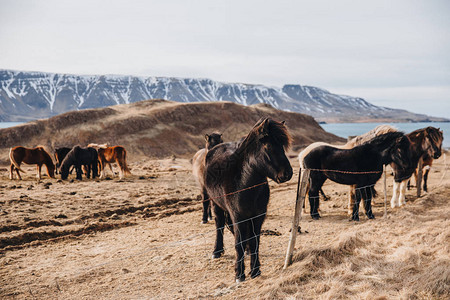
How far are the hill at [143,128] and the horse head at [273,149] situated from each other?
2767 cm

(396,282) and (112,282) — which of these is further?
(112,282)

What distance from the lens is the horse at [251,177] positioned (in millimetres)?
4238

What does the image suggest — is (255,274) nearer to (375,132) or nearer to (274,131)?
(274,131)

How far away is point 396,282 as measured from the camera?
13.4 feet

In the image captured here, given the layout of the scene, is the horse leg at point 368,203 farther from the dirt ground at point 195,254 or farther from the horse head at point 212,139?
the horse head at point 212,139

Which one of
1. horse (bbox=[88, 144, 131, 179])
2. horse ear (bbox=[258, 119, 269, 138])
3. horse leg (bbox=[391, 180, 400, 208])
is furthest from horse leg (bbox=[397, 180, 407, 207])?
horse (bbox=[88, 144, 131, 179])

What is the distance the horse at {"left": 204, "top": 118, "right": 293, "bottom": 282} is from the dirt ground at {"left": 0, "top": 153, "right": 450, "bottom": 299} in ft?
2.19

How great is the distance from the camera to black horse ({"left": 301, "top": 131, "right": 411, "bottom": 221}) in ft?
25.6

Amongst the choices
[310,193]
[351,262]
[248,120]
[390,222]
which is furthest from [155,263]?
[248,120]

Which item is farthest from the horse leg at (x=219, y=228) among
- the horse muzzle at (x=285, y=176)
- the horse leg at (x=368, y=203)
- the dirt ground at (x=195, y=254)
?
the horse leg at (x=368, y=203)

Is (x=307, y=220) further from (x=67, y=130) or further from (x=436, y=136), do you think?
(x=67, y=130)

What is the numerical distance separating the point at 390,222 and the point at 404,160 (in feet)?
8.24

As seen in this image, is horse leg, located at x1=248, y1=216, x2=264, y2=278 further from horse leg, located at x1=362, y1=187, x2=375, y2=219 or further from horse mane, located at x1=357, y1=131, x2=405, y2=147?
horse mane, located at x1=357, y1=131, x2=405, y2=147

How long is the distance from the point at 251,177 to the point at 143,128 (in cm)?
3288
